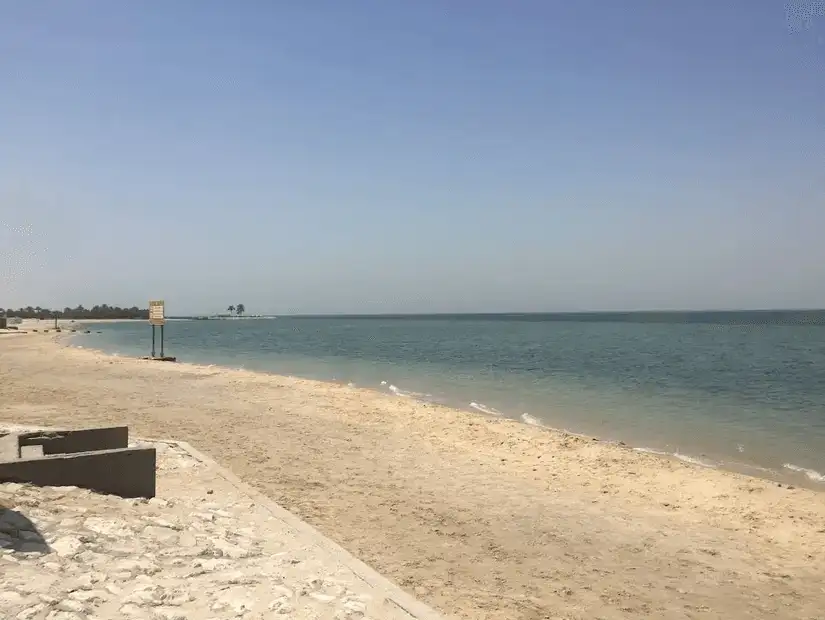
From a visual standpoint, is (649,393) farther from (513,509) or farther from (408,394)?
(513,509)

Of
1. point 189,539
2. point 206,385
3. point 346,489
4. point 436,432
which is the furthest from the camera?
point 206,385

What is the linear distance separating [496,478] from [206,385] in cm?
1305

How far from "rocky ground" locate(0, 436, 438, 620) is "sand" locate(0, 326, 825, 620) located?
3.47ft

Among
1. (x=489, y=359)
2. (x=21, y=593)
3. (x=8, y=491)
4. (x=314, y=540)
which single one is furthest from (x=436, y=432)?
(x=489, y=359)

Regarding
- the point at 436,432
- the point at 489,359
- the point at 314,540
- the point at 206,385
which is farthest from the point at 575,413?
the point at 489,359

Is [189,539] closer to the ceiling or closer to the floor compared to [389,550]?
closer to the ceiling

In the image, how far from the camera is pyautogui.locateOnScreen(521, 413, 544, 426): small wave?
15.4 m

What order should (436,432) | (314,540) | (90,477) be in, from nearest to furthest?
(314,540), (90,477), (436,432)

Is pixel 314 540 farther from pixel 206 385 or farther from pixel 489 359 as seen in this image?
pixel 489 359

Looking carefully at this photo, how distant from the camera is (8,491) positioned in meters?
5.37

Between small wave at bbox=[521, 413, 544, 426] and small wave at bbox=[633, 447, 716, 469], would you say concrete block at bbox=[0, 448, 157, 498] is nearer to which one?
small wave at bbox=[633, 447, 716, 469]

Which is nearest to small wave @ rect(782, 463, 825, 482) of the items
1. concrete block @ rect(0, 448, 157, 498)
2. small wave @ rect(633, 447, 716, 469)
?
small wave @ rect(633, 447, 716, 469)

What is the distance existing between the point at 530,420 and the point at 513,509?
7.98 metres

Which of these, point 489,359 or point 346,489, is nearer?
point 346,489
